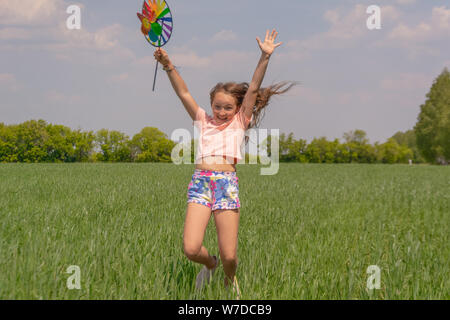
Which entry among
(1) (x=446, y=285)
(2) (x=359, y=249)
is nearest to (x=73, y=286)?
(1) (x=446, y=285)

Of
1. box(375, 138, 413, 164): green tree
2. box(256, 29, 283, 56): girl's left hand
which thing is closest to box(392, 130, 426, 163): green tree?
box(375, 138, 413, 164): green tree

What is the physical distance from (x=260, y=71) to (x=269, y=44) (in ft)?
Answer: 0.81

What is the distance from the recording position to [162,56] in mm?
3301

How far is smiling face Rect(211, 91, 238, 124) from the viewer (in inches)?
131

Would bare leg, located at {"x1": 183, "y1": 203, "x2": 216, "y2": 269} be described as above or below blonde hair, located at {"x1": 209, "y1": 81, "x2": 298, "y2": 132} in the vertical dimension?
below

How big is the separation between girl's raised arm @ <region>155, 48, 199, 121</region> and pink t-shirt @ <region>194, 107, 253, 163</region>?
152mm

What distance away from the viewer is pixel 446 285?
11.6 ft

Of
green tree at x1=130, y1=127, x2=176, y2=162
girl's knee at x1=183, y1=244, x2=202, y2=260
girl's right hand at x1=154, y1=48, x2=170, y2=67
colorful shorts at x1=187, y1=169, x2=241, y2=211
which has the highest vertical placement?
green tree at x1=130, y1=127, x2=176, y2=162

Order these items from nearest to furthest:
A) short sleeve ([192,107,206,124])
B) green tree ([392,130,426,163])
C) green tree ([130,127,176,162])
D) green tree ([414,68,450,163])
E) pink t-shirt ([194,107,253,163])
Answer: pink t-shirt ([194,107,253,163]), short sleeve ([192,107,206,124]), green tree ([414,68,450,163]), green tree ([130,127,176,162]), green tree ([392,130,426,163])

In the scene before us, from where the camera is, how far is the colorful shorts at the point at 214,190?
3.09m

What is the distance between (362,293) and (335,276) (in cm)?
40

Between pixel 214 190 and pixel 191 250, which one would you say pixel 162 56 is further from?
pixel 191 250

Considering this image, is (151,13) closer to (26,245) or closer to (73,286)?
(73,286)
